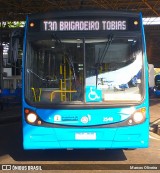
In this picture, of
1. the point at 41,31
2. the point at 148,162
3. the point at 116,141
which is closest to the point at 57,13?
the point at 41,31

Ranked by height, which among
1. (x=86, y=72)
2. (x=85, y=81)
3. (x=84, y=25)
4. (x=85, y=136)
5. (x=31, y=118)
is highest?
(x=84, y=25)

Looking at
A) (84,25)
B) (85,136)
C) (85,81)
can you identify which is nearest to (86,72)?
(85,81)

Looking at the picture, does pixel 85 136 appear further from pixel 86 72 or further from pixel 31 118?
pixel 86 72

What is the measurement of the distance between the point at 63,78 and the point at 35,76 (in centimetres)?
57

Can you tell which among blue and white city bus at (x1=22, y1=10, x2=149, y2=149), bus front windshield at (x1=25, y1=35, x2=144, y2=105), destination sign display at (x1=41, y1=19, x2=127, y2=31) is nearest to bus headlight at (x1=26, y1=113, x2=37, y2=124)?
blue and white city bus at (x1=22, y1=10, x2=149, y2=149)

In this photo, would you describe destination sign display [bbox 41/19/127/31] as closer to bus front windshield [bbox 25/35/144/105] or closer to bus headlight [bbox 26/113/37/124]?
bus front windshield [bbox 25/35/144/105]

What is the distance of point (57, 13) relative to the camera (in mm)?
8047

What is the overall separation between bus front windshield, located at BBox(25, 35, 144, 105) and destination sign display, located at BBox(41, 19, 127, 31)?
23cm

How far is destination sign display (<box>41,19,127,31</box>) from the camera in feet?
25.7

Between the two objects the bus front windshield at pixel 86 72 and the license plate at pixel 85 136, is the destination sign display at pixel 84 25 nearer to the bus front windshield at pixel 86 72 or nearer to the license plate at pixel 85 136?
the bus front windshield at pixel 86 72

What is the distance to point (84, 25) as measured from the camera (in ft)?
25.9

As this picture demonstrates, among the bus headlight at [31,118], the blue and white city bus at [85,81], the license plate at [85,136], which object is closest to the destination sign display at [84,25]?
the blue and white city bus at [85,81]

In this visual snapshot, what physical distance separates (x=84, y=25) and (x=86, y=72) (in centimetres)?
103

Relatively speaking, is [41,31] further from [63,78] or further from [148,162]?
[148,162]
